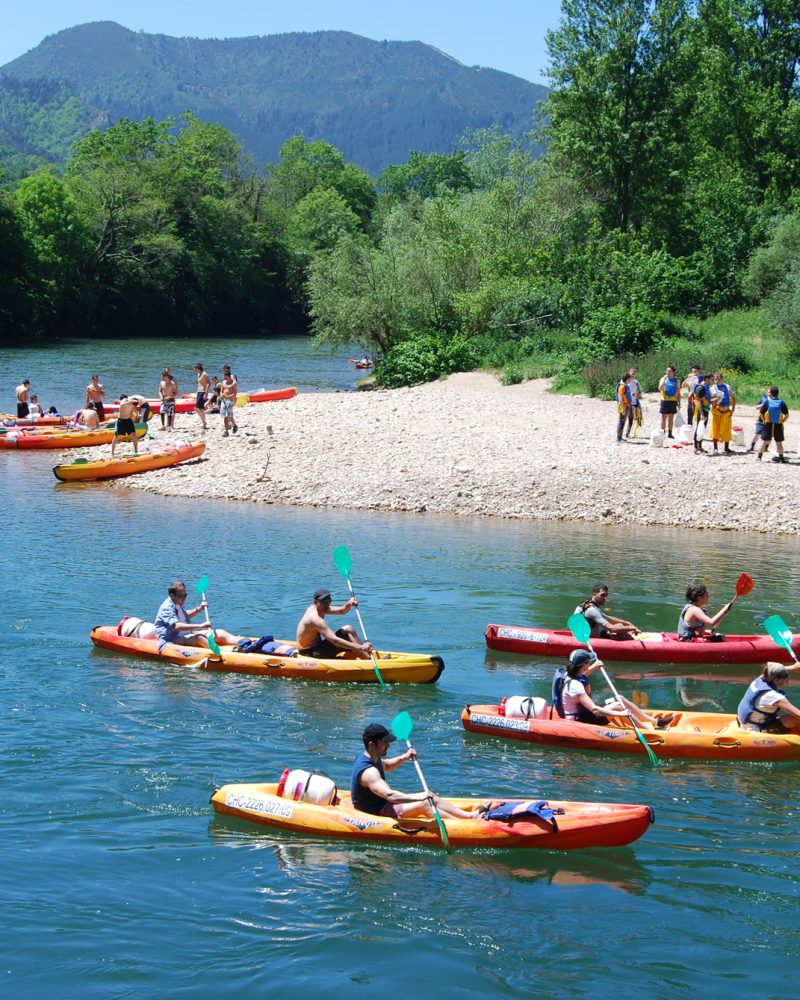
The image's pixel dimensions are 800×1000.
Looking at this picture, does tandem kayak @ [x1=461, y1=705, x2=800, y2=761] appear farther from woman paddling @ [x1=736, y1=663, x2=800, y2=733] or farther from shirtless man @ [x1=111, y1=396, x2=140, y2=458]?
shirtless man @ [x1=111, y1=396, x2=140, y2=458]

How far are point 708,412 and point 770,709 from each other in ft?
45.4

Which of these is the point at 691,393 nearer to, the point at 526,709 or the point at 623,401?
the point at 623,401

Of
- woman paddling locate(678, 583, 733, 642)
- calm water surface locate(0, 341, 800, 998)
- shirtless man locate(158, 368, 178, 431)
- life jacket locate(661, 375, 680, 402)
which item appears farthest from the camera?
shirtless man locate(158, 368, 178, 431)

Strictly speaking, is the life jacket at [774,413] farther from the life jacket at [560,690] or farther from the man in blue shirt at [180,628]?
the man in blue shirt at [180,628]

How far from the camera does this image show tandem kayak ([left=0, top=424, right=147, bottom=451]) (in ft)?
97.8

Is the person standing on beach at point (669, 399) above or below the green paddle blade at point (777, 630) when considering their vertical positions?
above

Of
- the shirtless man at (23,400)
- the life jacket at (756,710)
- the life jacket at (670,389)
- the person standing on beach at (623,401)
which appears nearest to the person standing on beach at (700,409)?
the life jacket at (670,389)

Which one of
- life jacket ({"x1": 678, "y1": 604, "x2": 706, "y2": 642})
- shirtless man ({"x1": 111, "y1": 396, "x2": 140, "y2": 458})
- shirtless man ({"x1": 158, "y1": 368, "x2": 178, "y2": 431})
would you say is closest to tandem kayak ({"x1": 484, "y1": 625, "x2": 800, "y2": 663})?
life jacket ({"x1": 678, "y1": 604, "x2": 706, "y2": 642})

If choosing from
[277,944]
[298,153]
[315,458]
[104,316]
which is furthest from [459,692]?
[298,153]

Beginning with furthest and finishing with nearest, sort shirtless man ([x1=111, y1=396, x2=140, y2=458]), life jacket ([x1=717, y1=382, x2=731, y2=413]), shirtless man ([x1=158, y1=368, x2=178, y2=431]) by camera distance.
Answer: shirtless man ([x1=158, y1=368, x2=178, y2=431]) → shirtless man ([x1=111, y1=396, x2=140, y2=458]) → life jacket ([x1=717, y1=382, x2=731, y2=413])

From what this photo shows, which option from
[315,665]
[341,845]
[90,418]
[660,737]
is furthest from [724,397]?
[90,418]

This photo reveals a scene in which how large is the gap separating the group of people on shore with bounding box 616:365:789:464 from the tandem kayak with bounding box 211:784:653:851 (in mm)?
13938

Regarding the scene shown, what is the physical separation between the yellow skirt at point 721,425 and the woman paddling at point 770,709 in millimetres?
12630

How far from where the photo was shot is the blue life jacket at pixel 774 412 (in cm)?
2248
